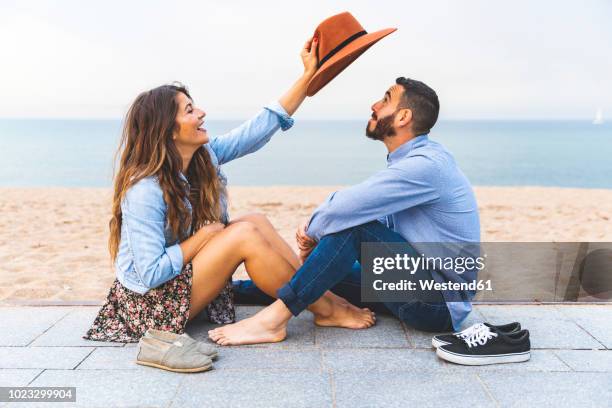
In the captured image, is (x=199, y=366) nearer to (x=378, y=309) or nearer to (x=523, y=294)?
(x=378, y=309)

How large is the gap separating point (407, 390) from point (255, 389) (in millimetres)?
634

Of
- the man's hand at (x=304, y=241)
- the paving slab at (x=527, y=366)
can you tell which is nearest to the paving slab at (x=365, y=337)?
the paving slab at (x=527, y=366)

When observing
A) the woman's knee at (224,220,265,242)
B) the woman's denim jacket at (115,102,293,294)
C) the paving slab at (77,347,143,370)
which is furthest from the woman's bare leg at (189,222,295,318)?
the paving slab at (77,347,143,370)

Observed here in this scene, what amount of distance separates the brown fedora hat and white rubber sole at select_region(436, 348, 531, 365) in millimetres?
1535

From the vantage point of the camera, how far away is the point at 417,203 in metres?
3.05

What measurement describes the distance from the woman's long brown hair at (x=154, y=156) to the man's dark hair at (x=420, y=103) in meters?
1.17

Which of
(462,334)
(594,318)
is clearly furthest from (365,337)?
(594,318)

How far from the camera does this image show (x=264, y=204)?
10.6 meters

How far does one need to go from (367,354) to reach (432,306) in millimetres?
410

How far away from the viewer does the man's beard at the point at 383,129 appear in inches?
127

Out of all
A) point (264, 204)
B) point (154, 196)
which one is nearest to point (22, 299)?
point (154, 196)

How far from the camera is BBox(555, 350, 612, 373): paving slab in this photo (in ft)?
9.43

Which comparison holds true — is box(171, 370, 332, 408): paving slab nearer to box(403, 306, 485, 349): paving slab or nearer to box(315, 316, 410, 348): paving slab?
box(315, 316, 410, 348): paving slab

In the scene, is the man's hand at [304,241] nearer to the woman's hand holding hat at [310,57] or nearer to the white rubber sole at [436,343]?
the white rubber sole at [436,343]
